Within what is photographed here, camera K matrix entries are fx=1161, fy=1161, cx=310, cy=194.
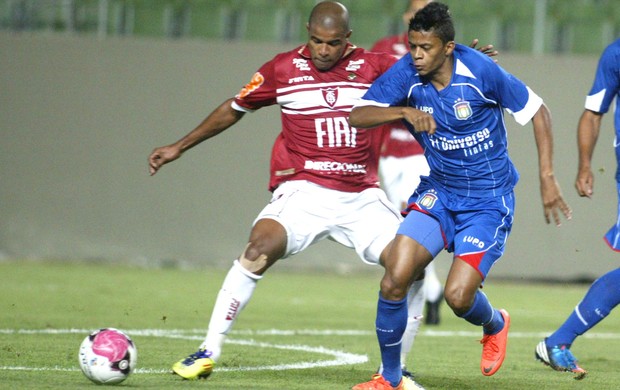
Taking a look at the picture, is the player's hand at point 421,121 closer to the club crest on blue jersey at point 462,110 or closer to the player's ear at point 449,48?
the club crest on blue jersey at point 462,110

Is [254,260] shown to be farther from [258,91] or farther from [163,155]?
[258,91]

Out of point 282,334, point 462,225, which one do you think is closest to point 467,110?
point 462,225

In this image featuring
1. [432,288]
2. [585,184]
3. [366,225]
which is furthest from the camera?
[432,288]

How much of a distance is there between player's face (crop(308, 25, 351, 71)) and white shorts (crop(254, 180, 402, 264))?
704 mm

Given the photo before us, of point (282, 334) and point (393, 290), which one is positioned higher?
point (393, 290)

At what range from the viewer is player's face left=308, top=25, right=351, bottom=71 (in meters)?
6.43

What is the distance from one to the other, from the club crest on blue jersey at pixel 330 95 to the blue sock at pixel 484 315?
1.36m

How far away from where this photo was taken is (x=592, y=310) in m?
7.14

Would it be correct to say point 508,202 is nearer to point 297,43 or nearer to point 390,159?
point 390,159

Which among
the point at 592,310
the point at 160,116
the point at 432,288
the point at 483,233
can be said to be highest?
the point at 483,233

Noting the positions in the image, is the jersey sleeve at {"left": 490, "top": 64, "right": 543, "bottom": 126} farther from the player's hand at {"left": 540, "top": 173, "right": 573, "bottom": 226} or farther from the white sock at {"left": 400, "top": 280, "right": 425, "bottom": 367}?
the white sock at {"left": 400, "top": 280, "right": 425, "bottom": 367}

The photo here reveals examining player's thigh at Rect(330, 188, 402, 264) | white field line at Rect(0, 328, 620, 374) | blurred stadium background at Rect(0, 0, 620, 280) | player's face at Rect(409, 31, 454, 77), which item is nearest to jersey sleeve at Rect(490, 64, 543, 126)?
player's face at Rect(409, 31, 454, 77)

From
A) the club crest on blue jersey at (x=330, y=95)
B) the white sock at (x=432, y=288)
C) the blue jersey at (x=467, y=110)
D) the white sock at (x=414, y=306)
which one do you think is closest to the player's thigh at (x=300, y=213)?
the club crest on blue jersey at (x=330, y=95)

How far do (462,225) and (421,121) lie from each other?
2.55 ft
